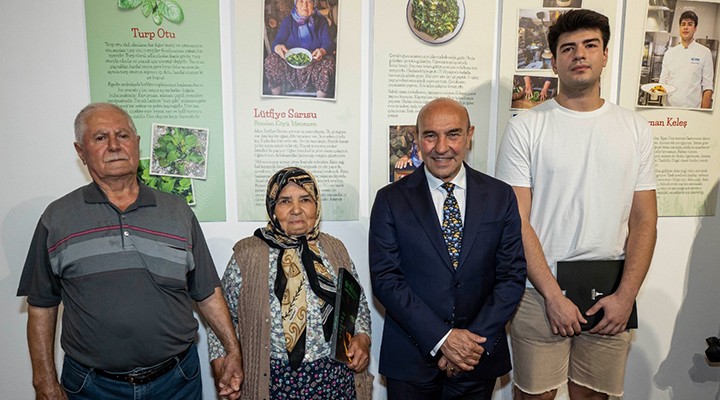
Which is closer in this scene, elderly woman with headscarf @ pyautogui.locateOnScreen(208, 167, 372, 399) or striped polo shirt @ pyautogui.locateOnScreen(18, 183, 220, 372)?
striped polo shirt @ pyautogui.locateOnScreen(18, 183, 220, 372)

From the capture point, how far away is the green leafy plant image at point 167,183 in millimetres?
2238

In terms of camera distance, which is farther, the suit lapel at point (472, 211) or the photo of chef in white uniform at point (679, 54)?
the photo of chef in white uniform at point (679, 54)

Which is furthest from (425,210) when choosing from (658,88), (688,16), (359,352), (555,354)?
(688,16)

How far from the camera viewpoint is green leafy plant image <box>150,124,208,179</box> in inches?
88.5

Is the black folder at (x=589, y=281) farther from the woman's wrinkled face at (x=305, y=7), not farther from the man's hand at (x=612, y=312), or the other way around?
the woman's wrinkled face at (x=305, y=7)

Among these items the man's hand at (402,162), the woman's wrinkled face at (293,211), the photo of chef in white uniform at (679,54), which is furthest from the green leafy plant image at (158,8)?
the photo of chef in white uniform at (679,54)

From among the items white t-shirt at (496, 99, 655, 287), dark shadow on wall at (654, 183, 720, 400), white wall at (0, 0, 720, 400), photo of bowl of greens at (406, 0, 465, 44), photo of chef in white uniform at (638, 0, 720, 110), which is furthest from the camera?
dark shadow on wall at (654, 183, 720, 400)

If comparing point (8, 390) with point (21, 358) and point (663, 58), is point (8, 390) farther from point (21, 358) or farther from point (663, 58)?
point (663, 58)

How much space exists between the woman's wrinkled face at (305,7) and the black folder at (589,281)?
5.74 feet

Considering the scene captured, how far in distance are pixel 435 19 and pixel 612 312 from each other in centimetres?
172

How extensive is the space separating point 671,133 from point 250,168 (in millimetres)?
2506

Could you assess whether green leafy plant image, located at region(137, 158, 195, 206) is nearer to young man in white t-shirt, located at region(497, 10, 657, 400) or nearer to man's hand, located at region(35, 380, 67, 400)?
man's hand, located at region(35, 380, 67, 400)

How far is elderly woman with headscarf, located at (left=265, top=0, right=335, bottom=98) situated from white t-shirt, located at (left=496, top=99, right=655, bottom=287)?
1.02 m

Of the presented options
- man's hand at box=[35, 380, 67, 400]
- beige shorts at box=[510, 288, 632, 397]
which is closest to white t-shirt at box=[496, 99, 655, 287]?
beige shorts at box=[510, 288, 632, 397]
